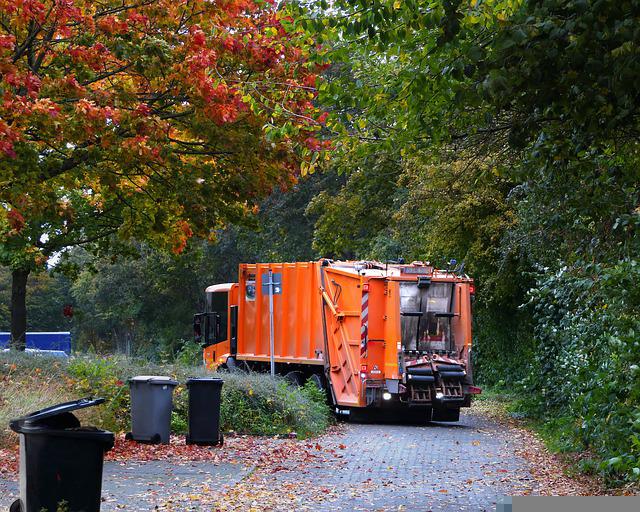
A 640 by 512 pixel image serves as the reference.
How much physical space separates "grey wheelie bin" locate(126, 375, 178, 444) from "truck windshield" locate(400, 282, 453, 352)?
632 centimetres

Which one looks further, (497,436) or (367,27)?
(497,436)

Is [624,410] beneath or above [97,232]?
beneath

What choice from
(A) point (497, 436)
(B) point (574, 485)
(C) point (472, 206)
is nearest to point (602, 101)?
(B) point (574, 485)

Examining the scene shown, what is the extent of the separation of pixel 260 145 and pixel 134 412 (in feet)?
17.2

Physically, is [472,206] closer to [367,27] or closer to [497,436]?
[497,436]

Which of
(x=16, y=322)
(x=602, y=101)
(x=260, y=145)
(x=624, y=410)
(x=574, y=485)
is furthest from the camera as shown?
(x=16, y=322)

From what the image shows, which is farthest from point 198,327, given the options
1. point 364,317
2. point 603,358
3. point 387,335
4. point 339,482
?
point 603,358

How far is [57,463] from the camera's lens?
8.17m

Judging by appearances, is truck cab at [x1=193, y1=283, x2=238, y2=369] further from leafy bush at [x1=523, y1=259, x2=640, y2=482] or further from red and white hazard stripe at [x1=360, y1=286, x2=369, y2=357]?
leafy bush at [x1=523, y1=259, x2=640, y2=482]

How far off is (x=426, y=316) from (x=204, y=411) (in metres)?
6.37

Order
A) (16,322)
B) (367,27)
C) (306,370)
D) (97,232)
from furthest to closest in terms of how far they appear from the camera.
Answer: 1. (16,322)
2. (97,232)
3. (306,370)
4. (367,27)

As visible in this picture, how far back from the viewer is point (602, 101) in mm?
8102

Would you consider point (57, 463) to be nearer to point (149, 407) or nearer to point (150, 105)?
point (149, 407)

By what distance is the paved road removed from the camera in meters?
9.89
